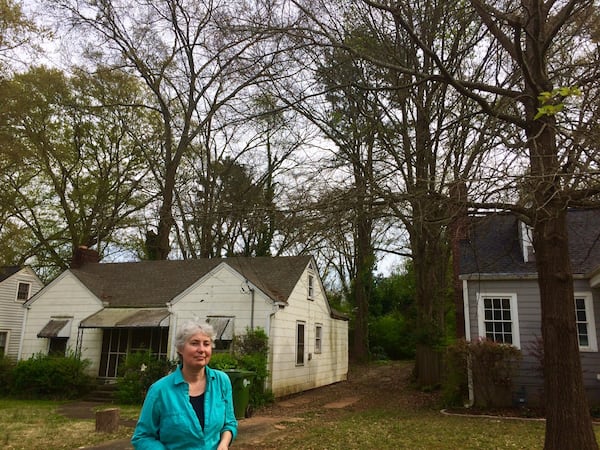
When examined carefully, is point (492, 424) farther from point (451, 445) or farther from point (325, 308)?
point (325, 308)

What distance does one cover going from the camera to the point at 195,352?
305cm

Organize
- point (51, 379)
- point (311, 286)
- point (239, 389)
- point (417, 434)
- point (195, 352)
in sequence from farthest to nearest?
point (311, 286), point (51, 379), point (239, 389), point (417, 434), point (195, 352)

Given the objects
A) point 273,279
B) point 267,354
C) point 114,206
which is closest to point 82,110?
point 114,206

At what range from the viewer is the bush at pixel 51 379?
16078 mm

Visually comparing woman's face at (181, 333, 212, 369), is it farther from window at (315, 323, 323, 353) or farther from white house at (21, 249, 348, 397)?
window at (315, 323, 323, 353)

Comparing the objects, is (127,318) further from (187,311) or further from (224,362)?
Result: (224,362)

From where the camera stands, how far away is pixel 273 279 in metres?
17.5

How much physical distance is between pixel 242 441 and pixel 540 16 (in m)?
8.57

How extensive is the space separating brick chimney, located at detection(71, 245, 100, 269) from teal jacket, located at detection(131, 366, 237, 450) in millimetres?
20376

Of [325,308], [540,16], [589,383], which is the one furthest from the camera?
[325,308]

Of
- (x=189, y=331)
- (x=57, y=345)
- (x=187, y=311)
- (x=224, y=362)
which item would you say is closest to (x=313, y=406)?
(x=224, y=362)

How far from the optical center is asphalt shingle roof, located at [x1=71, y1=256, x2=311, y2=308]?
17.0m

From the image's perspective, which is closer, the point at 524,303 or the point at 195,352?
the point at 195,352

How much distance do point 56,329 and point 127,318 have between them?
330cm
